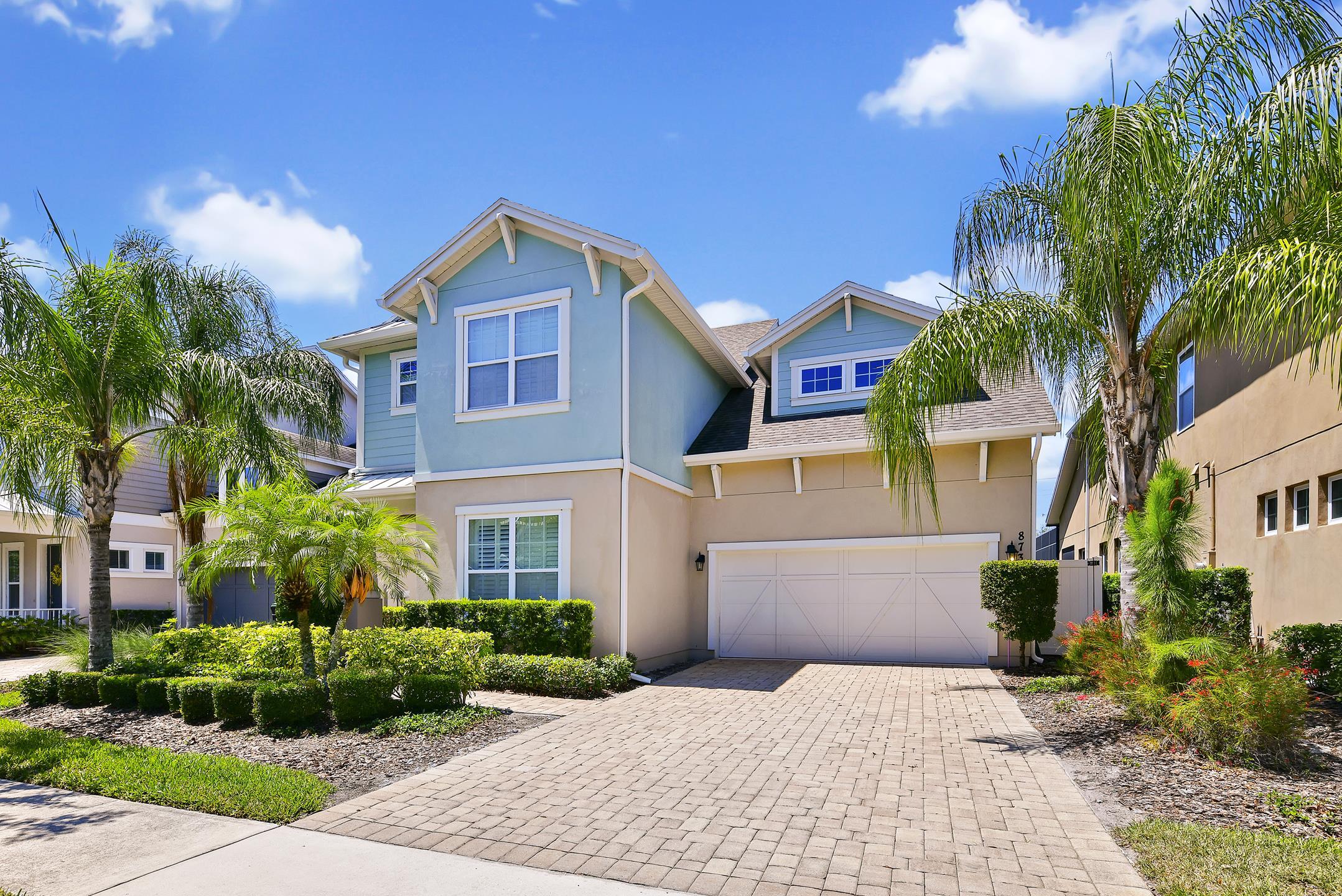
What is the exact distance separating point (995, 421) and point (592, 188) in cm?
804

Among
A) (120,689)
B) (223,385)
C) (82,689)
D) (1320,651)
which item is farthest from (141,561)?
(1320,651)

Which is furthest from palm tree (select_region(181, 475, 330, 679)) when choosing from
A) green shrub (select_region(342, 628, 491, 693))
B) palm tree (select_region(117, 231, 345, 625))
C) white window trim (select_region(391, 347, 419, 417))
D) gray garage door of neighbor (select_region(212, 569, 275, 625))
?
gray garage door of neighbor (select_region(212, 569, 275, 625))

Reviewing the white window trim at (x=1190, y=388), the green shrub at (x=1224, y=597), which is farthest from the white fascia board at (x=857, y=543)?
the white window trim at (x=1190, y=388)

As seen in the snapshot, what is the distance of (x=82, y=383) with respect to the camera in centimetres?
1011

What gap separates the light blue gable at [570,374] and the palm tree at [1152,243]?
4726mm

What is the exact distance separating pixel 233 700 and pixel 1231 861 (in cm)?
903

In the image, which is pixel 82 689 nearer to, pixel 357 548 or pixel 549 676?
pixel 357 548

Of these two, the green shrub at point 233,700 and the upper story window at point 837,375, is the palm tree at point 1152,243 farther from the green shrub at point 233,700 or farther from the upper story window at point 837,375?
the green shrub at point 233,700

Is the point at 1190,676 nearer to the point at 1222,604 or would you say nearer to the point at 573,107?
the point at 1222,604

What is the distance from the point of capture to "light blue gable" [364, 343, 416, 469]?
52.1ft

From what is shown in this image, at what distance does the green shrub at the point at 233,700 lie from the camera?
334 inches

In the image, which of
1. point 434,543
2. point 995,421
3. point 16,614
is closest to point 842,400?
point 995,421

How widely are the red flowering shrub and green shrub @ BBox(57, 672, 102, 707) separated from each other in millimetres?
12378

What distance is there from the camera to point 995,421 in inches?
532
